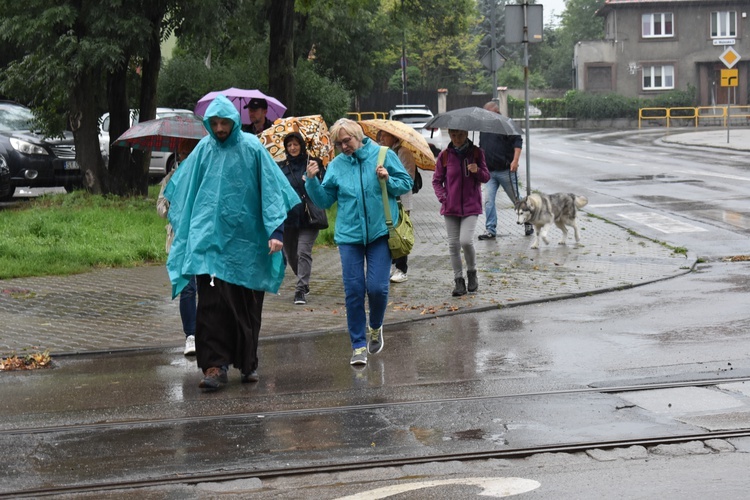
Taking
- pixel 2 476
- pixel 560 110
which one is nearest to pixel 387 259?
pixel 2 476

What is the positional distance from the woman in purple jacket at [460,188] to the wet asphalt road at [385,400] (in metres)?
1.15

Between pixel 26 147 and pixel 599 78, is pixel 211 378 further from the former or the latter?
pixel 599 78

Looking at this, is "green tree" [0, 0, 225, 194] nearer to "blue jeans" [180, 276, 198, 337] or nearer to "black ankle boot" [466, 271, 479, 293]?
"black ankle boot" [466, 271, 479, 293]

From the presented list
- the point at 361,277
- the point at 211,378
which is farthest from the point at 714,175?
the point at 211,378

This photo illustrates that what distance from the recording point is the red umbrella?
29.8 feet

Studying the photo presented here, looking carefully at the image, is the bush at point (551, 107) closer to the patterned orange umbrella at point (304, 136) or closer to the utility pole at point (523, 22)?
the utility pole at point (523, 22)

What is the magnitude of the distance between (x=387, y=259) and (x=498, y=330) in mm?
1657

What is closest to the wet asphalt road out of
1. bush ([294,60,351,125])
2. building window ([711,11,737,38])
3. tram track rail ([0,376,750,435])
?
tram track rail ([0,376,750,435])

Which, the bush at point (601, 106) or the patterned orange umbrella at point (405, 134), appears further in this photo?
the bush at point (601, 106)

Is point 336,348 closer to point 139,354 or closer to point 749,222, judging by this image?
point 139,354

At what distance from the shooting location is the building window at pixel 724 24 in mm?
64625

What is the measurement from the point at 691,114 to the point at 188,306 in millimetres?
54028

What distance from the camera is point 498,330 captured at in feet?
30.9

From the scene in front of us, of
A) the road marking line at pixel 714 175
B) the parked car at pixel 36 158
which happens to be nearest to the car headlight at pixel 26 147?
the parked car at pixel 36 158
